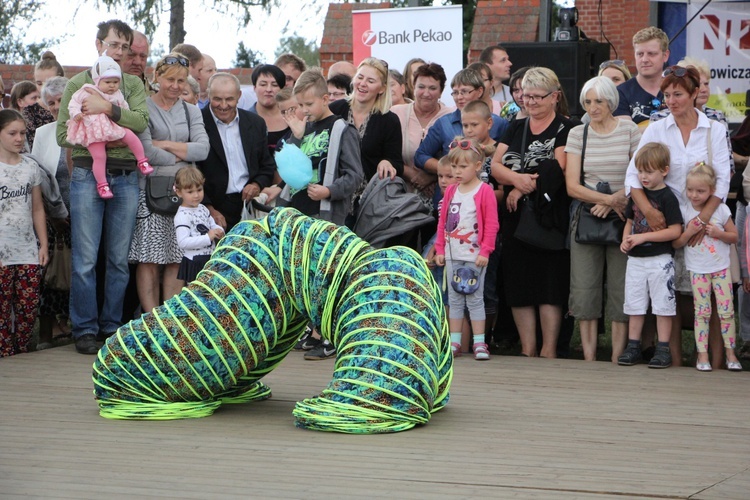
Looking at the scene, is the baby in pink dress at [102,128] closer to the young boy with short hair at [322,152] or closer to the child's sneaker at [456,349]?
the young boy with short hair at [322,152]

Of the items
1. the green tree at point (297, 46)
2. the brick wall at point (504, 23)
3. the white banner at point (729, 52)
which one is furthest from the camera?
the green tree at point (297, 46)


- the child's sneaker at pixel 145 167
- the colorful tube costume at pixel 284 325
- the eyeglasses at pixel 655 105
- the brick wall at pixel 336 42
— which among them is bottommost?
the colorful tube costume at pixel 284 325

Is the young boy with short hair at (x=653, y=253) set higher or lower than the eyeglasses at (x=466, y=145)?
lower

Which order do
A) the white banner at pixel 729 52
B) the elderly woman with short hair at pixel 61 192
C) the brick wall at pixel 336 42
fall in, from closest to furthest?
the elderly woman with short hair at pixel 61 192 < the white banner at pixel 729 52 < the brick wall at pixel 336 42

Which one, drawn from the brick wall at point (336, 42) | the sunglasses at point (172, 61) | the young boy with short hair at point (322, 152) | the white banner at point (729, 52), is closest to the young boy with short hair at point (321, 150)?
the young boy with short hair at point (322, 152)

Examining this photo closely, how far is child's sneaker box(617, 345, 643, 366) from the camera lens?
7.93 metres

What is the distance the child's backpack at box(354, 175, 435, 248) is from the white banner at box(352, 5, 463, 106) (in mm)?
4544

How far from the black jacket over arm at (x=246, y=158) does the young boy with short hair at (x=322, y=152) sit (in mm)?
714

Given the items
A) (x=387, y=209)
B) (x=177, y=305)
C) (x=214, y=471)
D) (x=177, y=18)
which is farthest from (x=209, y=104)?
(x=177, y=18)

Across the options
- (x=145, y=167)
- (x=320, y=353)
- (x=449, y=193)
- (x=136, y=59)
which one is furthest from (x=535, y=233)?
(x=136, y=59)

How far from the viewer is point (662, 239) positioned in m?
7.71

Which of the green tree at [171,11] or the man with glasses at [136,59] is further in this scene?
the green tree at [171,11]

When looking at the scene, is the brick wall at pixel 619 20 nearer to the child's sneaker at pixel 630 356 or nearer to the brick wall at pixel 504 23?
the brick wall at pixel 504 23

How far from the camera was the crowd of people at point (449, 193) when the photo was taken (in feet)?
25.6
